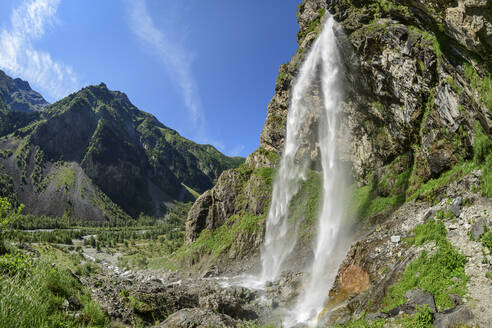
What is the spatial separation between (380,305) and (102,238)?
4563 inches

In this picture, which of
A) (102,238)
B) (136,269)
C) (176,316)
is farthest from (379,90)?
(102,238)

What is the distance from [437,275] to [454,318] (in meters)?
3.71

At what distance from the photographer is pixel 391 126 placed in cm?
3238

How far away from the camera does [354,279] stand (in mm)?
18469

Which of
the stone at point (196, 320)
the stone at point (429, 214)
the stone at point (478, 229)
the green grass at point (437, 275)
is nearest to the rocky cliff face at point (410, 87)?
the stone at point (429, 214)

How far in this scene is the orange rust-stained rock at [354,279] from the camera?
682 inches

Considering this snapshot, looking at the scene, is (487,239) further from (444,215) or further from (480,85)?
(480,85)

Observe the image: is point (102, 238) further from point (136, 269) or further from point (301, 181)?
point (301, 181)

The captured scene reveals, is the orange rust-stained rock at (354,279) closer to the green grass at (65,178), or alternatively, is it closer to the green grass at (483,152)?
the green grass at (483,152)

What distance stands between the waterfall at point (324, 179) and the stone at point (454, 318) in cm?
1373

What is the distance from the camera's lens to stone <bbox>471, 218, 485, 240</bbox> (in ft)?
38.8

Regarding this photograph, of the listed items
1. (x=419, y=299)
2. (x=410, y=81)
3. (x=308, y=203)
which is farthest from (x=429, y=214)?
(x=308, y=203)

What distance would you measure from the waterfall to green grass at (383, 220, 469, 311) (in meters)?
9.97

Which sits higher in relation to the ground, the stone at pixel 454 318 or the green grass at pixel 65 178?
the green grass at pixel 65 178
